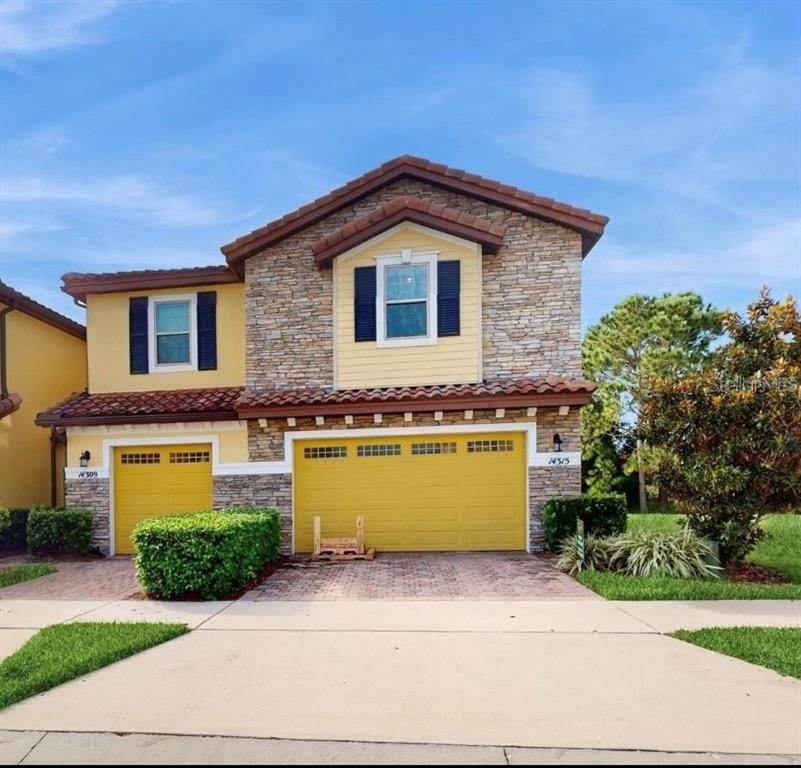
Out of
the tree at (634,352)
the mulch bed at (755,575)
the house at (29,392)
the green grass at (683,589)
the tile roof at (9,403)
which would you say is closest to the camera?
the green grass at (683,589)

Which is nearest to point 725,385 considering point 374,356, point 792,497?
point 792,497

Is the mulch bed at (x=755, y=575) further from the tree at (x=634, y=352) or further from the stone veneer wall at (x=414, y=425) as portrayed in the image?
the tree at (x=634, y=352)

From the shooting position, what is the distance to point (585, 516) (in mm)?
9641

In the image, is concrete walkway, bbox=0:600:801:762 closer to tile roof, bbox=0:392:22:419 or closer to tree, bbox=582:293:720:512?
tile roof, bbox=0:392:22:419

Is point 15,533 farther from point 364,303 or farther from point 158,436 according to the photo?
point 364,303

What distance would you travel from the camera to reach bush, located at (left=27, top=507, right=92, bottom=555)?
11.1 meters

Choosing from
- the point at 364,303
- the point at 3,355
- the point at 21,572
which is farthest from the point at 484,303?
the point at 3,355

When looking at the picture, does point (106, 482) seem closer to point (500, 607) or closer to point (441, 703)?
point (500, 607)

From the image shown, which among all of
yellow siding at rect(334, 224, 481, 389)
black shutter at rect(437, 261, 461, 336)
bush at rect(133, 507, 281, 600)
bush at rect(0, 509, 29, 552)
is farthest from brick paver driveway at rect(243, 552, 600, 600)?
bush at rect(0, 509, 29, 552)

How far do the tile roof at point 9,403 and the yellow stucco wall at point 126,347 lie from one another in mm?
1913

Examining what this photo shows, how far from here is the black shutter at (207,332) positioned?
40.2 feet

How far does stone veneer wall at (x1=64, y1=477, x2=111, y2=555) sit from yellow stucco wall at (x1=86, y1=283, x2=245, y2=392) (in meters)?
2.25

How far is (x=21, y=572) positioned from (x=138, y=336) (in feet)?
18.1

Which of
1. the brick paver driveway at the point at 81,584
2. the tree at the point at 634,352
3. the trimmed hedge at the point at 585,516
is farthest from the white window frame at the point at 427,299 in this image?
the tree at the point at 634,352
